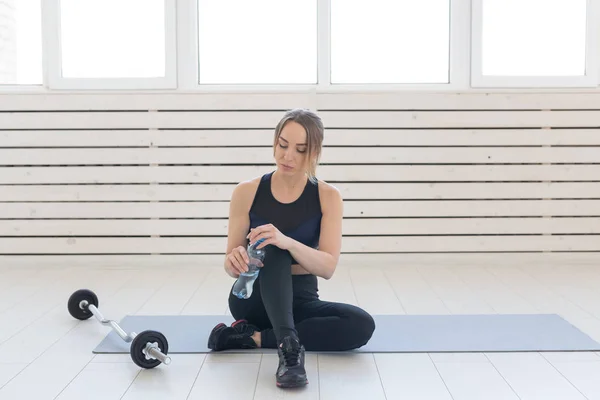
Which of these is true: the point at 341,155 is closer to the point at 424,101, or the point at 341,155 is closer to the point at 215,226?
the point at 424,101

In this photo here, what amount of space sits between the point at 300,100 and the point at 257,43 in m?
0.48

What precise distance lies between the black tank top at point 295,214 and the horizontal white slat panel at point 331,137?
6.12 feet

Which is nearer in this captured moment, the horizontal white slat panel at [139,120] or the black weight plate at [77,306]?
the black weight plate at [77,306]

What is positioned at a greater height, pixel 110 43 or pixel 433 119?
pixel 110 43

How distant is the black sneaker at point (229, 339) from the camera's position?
258 cm

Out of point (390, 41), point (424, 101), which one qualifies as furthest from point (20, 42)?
point (424, 101)

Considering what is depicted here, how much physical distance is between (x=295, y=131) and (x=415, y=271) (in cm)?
204

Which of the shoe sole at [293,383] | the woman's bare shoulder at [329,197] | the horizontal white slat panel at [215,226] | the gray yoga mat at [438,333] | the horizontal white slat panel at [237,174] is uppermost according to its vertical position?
the woman's bare shoulder at [329,197]

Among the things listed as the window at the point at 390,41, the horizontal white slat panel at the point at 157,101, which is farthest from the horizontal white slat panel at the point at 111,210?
the window at the point at 390,41

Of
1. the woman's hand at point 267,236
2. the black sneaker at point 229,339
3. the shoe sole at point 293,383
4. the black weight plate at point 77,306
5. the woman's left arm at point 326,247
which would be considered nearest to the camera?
the shoe sole at point 293,383

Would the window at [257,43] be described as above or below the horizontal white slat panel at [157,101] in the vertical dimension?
above

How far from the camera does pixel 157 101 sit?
4.50m

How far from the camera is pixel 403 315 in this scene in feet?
10.4

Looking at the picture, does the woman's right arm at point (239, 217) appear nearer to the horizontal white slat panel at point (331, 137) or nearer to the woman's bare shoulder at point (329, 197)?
the woman's bare shoulder at point (329, 197)
